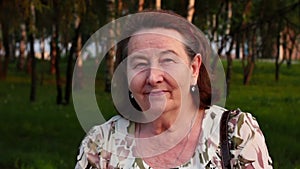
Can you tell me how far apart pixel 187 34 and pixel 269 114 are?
39.4 feet

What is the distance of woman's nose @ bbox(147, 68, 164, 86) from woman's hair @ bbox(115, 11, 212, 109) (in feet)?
0.51

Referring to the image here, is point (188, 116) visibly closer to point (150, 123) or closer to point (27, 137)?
point (150, 123)

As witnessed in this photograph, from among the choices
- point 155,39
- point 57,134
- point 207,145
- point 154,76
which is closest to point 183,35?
point 155,39

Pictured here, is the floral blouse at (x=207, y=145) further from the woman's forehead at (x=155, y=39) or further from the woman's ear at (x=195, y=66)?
the woman's forehead at (x=155, y=39)

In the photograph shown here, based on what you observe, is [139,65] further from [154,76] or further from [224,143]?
[224,143]

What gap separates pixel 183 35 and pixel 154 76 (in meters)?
0.22

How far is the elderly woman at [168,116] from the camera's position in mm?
2262

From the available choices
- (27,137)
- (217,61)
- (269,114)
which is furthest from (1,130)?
(217,61)

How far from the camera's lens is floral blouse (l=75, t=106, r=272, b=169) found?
2.23 m

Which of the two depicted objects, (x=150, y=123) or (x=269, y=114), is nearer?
(x=150, y=123)

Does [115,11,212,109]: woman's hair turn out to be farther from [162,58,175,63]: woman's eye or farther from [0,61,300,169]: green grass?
[0,61,300,169]: green grass

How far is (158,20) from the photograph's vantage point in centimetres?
237

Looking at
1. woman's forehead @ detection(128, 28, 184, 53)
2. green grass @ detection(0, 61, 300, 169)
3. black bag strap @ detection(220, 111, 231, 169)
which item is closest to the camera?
black bag strap @ detection(220, 111, 231, 169)

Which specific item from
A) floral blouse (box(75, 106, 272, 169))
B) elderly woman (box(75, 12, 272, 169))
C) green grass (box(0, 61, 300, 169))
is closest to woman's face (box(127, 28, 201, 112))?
elderly woman (box(75, 12, 272, 169))
